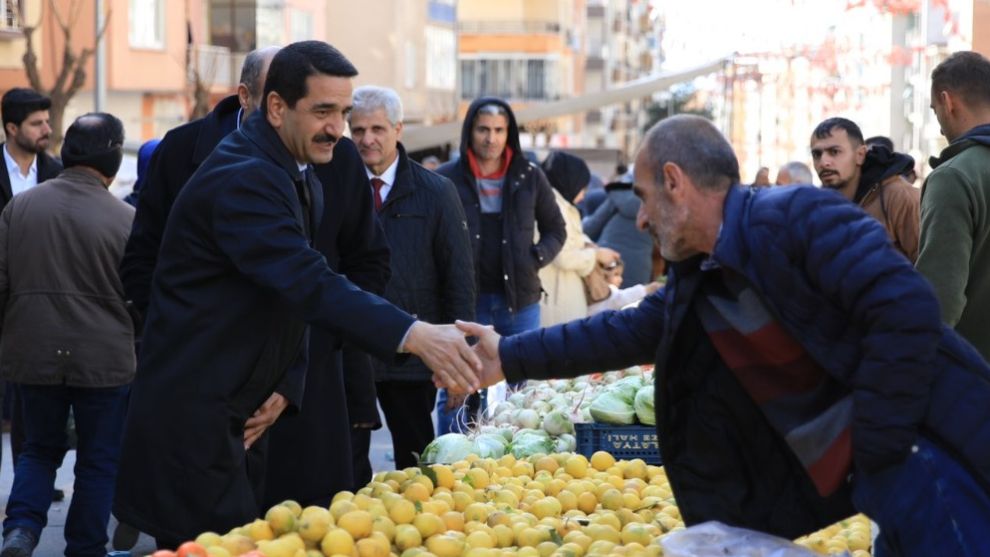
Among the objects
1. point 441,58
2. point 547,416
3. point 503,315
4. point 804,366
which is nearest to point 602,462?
point 547,416

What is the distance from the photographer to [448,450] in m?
7.42

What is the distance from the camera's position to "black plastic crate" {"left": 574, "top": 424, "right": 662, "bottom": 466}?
722 cm

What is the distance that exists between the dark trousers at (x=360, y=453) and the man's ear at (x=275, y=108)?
200 cm

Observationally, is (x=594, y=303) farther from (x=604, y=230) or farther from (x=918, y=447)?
(x=918, y=447)

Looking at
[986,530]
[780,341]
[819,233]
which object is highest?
[819,233]

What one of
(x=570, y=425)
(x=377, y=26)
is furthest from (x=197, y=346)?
(x=377, y=26)

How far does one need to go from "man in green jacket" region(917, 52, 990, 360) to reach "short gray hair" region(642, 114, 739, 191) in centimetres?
210

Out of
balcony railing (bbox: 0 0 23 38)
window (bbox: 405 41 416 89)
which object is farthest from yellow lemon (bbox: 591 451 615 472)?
window (bbox: 405 41 416 89)

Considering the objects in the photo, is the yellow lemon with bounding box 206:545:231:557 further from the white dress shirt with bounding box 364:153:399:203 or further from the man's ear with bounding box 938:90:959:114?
the white dress shirt with bounding box 364:153:399:203

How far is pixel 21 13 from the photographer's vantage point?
30000 mm

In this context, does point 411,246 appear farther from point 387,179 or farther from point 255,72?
point 255,72

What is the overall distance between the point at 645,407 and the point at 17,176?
420cm

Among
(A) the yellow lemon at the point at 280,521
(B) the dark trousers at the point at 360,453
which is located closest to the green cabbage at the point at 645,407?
(B) the dark trousers at the point at 360,453

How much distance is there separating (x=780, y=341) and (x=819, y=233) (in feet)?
0.94
